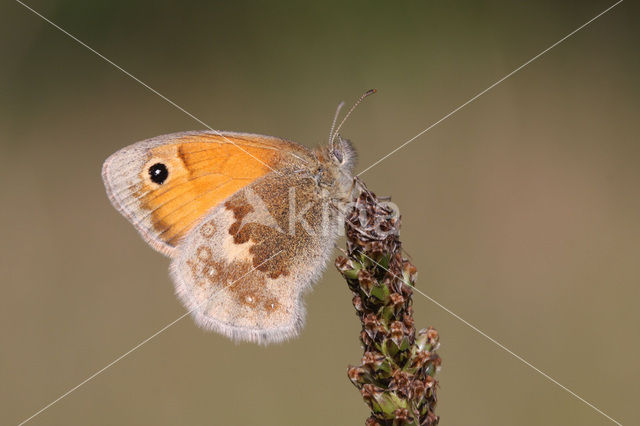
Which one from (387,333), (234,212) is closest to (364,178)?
(234,212)

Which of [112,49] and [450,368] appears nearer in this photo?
[450,368]

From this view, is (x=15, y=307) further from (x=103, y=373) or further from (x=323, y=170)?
(x=323, y=170)

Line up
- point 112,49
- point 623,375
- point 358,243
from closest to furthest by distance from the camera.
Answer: point 358,243
point 623,375
point 112,49

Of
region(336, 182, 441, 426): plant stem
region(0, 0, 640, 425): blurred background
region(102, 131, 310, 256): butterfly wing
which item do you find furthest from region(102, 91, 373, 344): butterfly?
region(0, 0, 640, 425): blurred background

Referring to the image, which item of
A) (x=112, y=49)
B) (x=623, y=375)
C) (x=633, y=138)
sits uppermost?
(x=112, y=49)

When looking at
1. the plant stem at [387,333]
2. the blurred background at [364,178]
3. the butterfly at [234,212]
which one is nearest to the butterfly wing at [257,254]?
the butterfly at [234,212]

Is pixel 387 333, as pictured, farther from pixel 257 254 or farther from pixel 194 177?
pixel 194 177

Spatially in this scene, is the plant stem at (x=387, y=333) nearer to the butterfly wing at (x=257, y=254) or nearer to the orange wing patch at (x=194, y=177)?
the butterfly wing at (x=257, y=254)

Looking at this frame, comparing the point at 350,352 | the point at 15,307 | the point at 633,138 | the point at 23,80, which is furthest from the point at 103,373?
the point at 633,138
